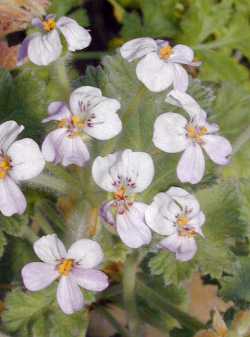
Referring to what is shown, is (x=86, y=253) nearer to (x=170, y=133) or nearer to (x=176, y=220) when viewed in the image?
(x=176, y=220)

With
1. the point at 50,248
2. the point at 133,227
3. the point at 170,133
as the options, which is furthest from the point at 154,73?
the point at 50,248

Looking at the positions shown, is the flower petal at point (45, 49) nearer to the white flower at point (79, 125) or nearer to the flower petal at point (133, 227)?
the white flower at point (79, 125)

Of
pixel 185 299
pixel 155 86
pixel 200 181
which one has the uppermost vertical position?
pixel 155 86

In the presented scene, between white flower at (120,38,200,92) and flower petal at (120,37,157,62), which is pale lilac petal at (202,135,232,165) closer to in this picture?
white flower at (120,38,200,92)

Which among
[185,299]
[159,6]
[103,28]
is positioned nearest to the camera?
[185,299]

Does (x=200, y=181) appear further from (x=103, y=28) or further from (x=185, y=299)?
(x=103, y=28)

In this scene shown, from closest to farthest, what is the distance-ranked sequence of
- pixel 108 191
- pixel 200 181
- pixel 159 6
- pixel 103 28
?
1. pixel 108 191
2. pixel 200 181
3. pixel 159 6
4. pixel 103 28

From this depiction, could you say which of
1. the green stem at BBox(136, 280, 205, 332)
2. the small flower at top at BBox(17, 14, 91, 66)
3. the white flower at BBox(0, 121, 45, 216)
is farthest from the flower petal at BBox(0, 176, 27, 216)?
the green stem at BBox(136, 280, 205, 332)

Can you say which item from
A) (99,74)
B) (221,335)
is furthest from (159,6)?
(221,335)
